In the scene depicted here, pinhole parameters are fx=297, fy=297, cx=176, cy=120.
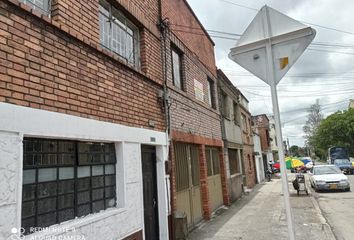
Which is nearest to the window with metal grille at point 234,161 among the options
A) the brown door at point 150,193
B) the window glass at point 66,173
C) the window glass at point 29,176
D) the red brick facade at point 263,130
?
the brown door at point 150,193

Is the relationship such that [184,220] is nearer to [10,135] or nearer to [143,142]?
[143,142]

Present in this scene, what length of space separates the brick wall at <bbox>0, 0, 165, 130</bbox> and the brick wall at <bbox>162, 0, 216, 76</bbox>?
3.48 m

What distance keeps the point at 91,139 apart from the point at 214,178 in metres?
7.83

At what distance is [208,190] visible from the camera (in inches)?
400

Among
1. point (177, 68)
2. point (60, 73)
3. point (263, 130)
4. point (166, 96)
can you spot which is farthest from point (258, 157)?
point (60, 73)

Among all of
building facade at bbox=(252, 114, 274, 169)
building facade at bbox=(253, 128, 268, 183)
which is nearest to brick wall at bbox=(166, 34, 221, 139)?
building facade at bbox=(253, 128, 268, 183)

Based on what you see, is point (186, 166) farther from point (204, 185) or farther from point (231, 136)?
point (231, 136)

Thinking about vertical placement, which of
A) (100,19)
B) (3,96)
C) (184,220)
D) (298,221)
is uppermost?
(100,19)

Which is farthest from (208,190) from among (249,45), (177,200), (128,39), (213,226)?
(249,45)

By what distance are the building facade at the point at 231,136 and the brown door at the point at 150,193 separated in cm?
692

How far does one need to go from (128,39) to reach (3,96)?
368 centimetres

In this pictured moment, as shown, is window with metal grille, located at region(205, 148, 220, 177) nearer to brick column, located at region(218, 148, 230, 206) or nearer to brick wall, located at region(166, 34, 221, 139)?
brick column, located at region(218, 148, 230, 206)

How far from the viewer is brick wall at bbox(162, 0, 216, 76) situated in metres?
8.59

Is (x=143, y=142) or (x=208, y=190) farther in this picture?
(x=208, y=190)
